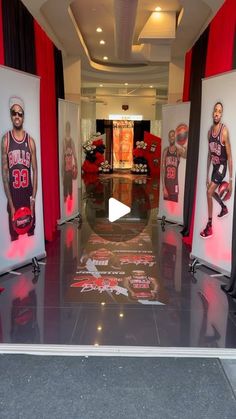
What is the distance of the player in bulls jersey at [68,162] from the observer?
20.0 ft

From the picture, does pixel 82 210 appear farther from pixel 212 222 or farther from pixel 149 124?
pixel 149 124

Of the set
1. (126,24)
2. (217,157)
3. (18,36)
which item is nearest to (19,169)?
(18,36)

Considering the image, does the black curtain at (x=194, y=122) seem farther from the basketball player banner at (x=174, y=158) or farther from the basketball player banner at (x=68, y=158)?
the basketball player banner at (x=68, y=158)

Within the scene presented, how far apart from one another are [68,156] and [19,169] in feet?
8.28

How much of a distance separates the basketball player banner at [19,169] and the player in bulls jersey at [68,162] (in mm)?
1985

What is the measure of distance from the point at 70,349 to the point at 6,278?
1563 mm

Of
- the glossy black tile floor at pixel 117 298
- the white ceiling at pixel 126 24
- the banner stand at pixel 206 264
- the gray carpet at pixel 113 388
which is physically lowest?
the glossy black tile floor at pixel 117 298

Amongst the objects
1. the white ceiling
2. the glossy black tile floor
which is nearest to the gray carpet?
the glossy black tile floor

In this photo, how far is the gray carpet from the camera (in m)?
1.91

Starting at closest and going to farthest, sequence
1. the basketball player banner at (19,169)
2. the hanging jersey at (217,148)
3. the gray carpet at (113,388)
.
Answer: the gray carpet at (113,388) < the basketball player banner at (19,169) < the hanging jersey at (217,148)

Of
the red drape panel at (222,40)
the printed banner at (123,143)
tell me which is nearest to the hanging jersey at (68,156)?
the red drape panel at (222,40)

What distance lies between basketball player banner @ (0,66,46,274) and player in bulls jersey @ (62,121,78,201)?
1985mm

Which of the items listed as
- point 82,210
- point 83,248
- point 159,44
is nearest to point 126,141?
point 159,44
